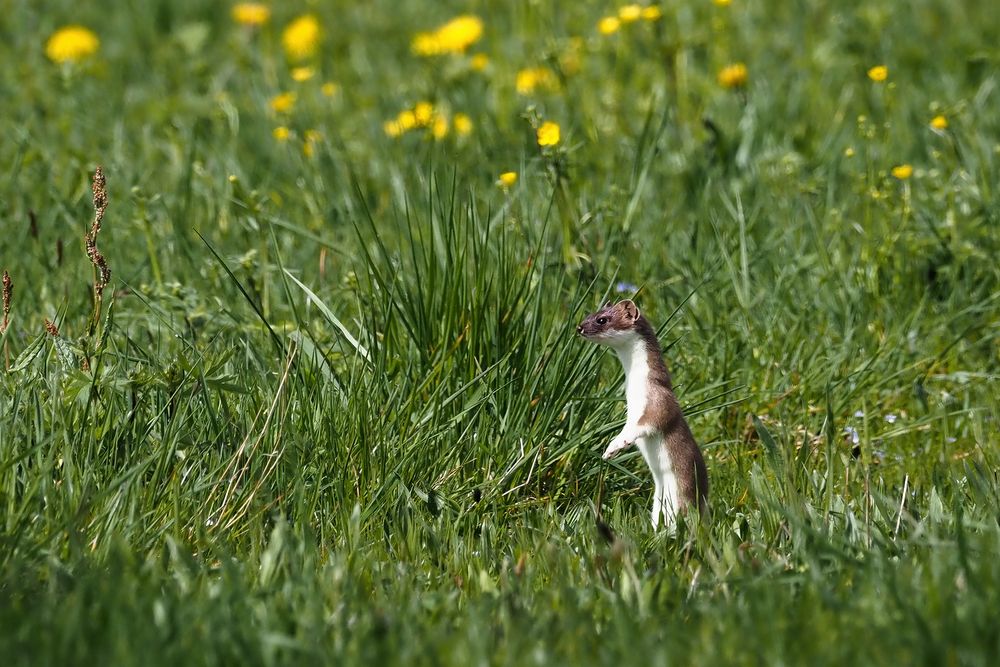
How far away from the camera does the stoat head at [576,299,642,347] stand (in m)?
3.65

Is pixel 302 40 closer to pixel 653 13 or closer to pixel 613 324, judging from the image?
pixel 653 13

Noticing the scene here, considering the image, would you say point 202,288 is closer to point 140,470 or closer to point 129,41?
point 140,470

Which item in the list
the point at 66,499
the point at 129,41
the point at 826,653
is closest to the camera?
the point at 826,653

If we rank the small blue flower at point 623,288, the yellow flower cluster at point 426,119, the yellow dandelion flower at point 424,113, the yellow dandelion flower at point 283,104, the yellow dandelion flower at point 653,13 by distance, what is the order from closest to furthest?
the small blue flower at point 623,288, the yellow dandelion flower at point 424,113, the yellow flower cluster at point 426,119, the yellow dandelion flower at point 653,13, the yellow dandelion flower at point 283,104

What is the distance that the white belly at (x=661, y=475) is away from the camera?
350cm

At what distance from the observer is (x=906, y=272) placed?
480 cm

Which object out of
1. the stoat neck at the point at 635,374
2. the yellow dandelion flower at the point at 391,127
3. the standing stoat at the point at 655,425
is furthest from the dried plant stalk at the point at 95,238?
the yellow dandelion flower at the point at 391,127

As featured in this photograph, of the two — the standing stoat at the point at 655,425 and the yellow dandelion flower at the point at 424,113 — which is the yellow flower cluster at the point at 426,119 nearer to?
the yellow dandelion flower at the point at 424,113

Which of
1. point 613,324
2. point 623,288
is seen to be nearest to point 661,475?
point 613,324

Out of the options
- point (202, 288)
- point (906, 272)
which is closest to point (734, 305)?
point (906, 272)

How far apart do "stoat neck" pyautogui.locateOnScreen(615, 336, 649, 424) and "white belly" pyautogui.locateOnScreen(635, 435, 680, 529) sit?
7cm

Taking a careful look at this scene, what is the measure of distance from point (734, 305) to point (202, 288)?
183 cm

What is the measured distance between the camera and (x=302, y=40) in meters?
7.42

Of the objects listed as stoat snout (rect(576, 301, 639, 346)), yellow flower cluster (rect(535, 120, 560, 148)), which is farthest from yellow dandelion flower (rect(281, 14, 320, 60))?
stoat snout (rect(576, 301, 639, 346))
